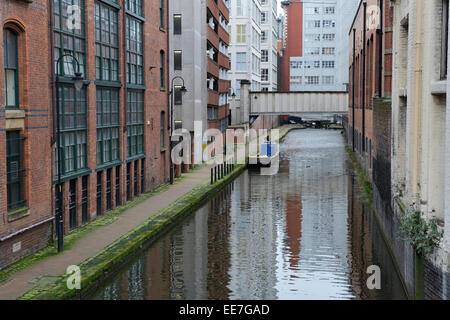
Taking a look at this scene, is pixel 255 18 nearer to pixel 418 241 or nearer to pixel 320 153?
pixel 320 153

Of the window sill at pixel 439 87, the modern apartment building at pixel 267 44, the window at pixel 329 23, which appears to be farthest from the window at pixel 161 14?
the window at pixel 329 23

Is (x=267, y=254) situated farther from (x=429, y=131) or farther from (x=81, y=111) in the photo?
(x=81, y=111)

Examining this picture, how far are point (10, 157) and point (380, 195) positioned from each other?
13186 mm

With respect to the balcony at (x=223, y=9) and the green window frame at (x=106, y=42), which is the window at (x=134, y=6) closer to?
the green window frame at (x=106, y=42)

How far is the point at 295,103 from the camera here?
69.0 metres

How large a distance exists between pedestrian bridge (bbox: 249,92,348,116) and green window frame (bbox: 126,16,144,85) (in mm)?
41265

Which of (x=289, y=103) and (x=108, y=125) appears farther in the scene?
(x=289, y=103)

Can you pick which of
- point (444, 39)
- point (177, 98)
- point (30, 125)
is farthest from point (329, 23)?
point (444, 39)

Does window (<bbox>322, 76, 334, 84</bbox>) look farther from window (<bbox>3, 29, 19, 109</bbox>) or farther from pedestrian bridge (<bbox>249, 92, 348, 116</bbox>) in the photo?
window (<bbox>3, 29, 19, 109</bbox>)

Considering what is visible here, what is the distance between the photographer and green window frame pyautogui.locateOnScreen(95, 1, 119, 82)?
899 inches

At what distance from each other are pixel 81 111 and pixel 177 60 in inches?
834

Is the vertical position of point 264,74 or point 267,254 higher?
point 264,74

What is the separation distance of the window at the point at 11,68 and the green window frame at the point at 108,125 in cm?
672

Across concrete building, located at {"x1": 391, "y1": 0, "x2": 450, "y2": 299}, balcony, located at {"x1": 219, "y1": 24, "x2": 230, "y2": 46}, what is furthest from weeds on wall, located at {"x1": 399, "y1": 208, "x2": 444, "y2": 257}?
balcony, located at {"x1": 219, "y1": 24, "x2": 230, "y2": 46}
